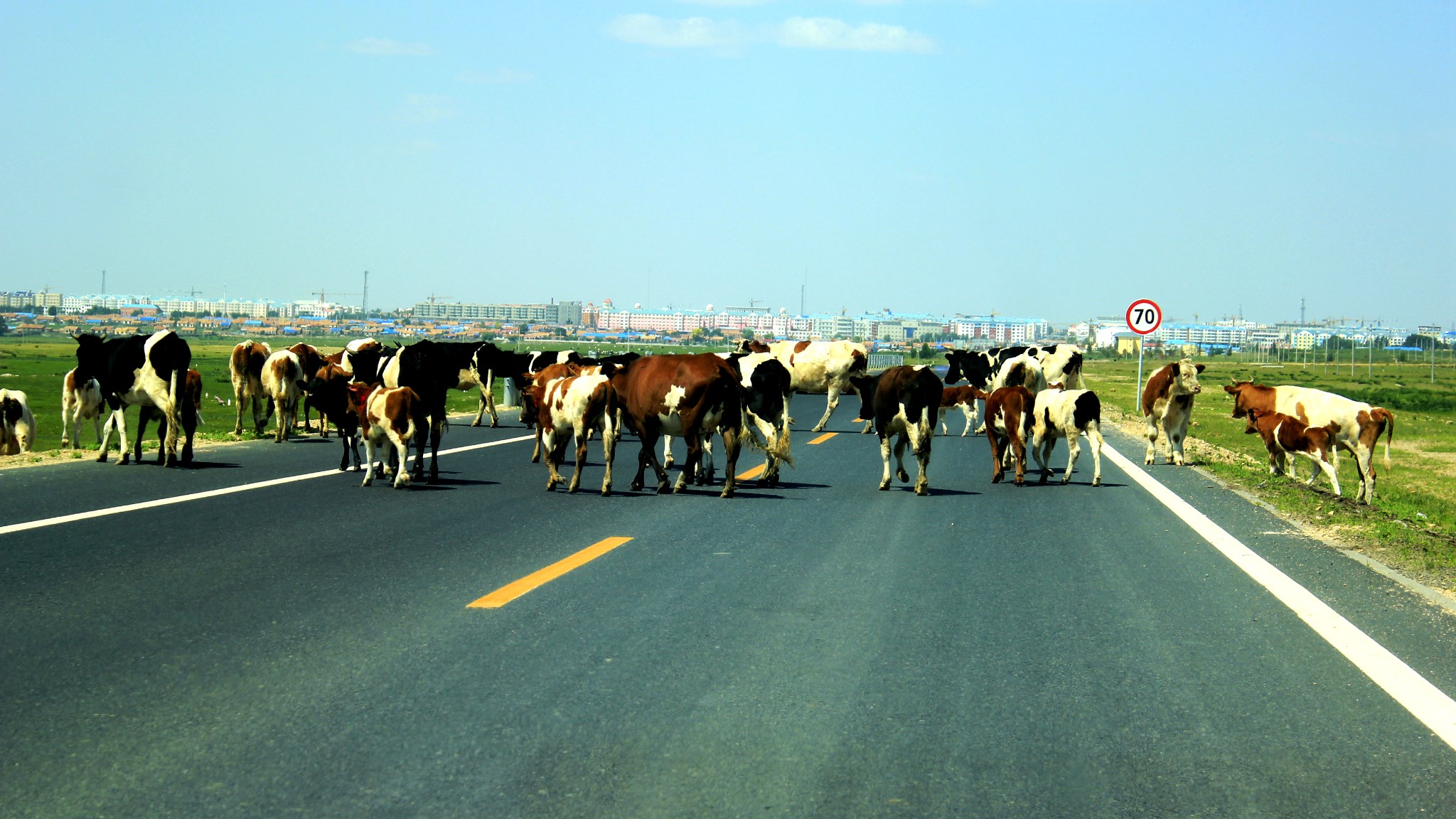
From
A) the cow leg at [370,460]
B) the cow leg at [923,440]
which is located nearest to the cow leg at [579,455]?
the cow leg at [370,460]

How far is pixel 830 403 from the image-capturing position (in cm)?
3097

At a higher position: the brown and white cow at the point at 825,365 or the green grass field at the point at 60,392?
the brown and white cow at the point at 825,365

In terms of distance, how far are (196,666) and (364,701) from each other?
3.88ft

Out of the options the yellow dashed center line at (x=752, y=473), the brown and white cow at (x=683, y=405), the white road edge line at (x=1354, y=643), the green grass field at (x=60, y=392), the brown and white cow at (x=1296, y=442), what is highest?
the brown and white cow at (x=683, y=405)

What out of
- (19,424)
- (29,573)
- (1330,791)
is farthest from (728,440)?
(19,424)

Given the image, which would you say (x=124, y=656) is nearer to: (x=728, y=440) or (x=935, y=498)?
(x=728, y=440)

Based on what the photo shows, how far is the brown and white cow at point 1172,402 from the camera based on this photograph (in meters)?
20.8

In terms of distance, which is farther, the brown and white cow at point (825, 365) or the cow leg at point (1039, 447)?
the brown and white cow at point (825, 365)

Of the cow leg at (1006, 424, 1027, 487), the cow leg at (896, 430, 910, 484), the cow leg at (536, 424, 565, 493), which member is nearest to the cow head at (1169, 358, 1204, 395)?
the cow leg at (1006, 424, 1027, 487)

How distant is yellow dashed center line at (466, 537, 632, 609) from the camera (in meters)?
8.27

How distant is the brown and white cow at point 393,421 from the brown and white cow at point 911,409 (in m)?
5.50

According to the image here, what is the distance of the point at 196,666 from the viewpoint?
21.4ft

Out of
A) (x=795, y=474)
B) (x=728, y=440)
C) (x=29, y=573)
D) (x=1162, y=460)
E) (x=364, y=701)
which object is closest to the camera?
(x=364, y=701)

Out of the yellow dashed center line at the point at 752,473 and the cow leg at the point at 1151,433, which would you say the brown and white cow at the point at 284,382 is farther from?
the cow leg at the point at 1151,433
